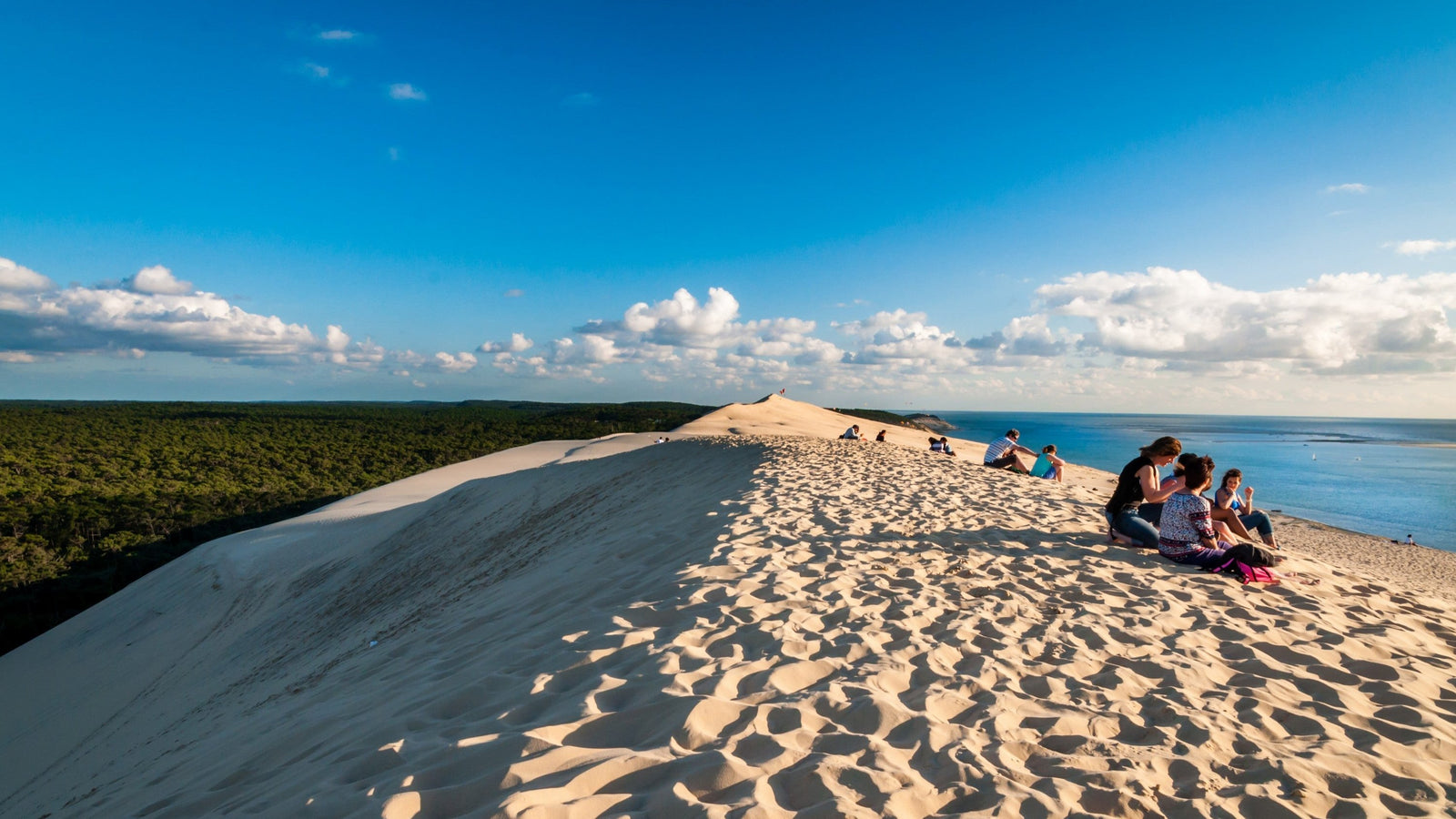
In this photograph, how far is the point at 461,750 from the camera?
9.88 feet

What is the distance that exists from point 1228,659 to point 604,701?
397 cm

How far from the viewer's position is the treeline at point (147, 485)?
1076 inches

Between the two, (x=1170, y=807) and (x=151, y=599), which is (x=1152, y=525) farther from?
(x=151, y=599)

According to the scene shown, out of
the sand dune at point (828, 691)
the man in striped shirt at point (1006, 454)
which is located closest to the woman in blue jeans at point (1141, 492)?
the sand dune at point (828, 691)

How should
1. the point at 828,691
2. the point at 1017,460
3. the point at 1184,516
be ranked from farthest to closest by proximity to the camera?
the point at 1017,460
the point at 1184,516
the point at 828,691

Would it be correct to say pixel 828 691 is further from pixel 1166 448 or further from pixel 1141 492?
pixel 1166 448

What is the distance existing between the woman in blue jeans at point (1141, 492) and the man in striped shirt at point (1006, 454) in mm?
5488

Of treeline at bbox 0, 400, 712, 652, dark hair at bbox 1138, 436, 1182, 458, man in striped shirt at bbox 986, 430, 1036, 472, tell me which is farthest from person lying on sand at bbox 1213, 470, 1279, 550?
treeline at bbox 0, 400, 712, 652

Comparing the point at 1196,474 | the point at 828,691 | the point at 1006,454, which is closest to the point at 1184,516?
the point at 1196,474

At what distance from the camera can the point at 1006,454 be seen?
43.5 feet

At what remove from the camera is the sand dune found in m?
2.76

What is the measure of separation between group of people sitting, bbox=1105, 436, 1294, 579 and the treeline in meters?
33.4

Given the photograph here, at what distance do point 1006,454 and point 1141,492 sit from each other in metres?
6.05

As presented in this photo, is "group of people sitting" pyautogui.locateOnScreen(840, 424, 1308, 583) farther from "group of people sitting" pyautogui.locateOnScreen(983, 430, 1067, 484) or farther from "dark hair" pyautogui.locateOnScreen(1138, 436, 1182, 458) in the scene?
"group of people sitting" pyautogui.locateOnScreen(983, 430, 1067, 484)
